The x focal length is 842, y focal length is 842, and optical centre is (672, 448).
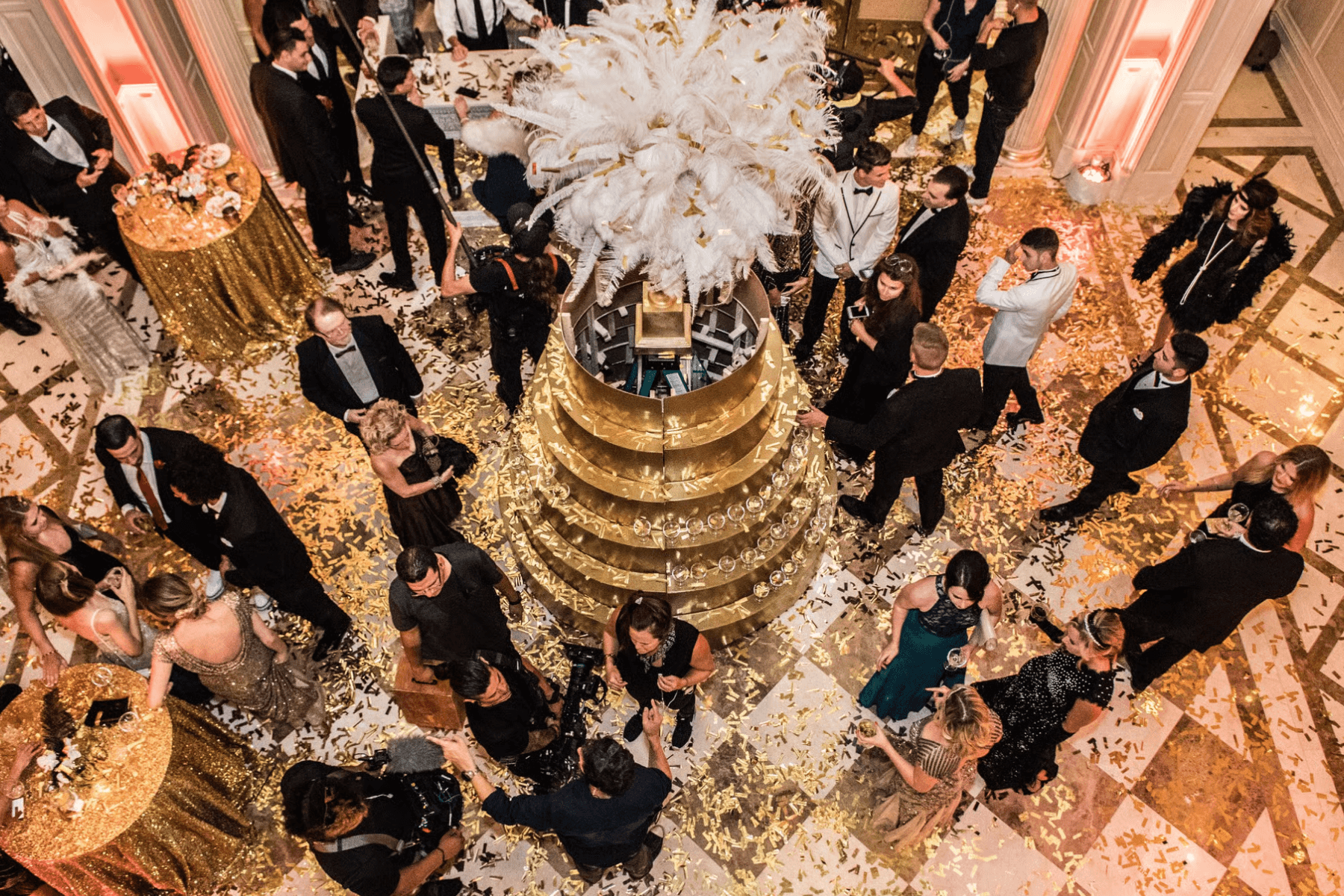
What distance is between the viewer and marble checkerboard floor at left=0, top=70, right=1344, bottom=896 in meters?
4.18

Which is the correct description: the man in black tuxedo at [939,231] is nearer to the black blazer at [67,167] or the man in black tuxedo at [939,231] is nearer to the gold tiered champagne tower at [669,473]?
the gold tiered champagne tower at [669,473]

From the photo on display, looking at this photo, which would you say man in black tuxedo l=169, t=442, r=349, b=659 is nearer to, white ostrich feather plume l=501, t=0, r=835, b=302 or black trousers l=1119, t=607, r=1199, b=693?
white ostrich feather plume l=501, t=0, r=835, b=302

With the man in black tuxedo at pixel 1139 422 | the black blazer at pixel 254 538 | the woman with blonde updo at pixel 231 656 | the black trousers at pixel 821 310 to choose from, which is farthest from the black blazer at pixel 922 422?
the woman with blonde updo at pixel 231 656

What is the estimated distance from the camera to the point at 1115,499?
5418 mm

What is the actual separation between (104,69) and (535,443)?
452 cm

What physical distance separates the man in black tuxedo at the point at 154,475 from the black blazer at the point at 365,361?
27.6 inches

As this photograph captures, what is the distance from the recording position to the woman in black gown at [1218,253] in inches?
192

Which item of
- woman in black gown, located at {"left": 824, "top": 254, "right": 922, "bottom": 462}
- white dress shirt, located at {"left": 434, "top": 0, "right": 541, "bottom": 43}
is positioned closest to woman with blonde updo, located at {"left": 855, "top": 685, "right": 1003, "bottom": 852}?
woman in black gown, located at {"left": 824, "top": 254, "right": 922, "bottom": 462}

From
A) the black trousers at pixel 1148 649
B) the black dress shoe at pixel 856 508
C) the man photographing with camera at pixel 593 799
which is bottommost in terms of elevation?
the black dress shoe at pixel 856 508

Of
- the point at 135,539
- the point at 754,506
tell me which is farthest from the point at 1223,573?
the point at 135,539

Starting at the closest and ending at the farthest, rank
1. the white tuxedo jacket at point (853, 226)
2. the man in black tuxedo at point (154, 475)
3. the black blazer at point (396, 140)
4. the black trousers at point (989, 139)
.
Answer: the man in black tuxedo at point (154, 475) < the white tuxedo jacket at point (853, 226) < the black blazer at point (396, 140) < the black trousers at point (989, 139)

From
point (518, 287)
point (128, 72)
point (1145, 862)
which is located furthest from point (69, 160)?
point (1145, 862)

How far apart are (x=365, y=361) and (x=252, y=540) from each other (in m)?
1.15

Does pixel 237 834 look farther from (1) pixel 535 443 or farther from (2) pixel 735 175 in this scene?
(2) pixel 735 175
